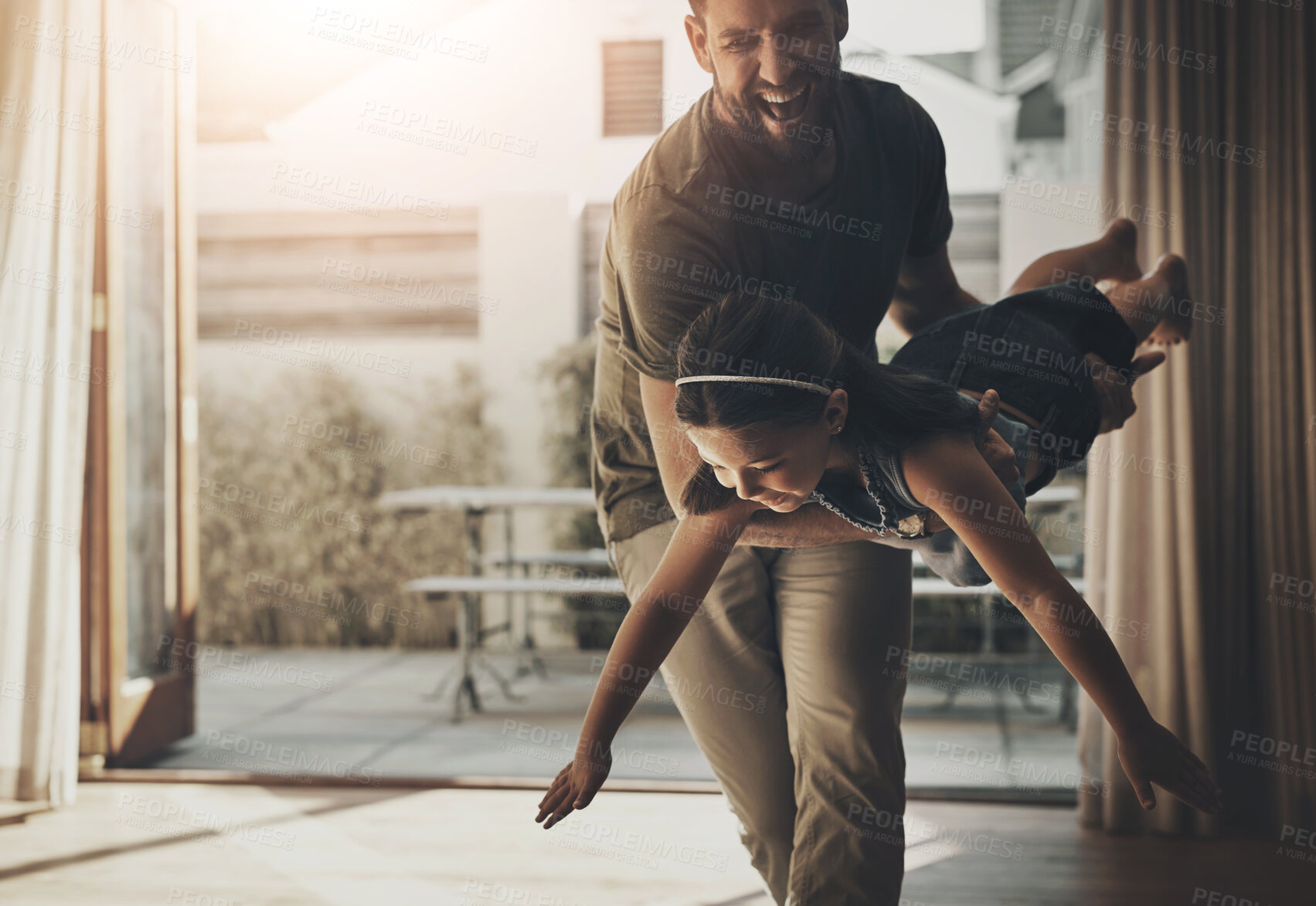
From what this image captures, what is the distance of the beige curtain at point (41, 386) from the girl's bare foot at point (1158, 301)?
2.58 meters

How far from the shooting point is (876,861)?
1.25 metres

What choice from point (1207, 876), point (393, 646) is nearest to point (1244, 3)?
point (1207, 876)

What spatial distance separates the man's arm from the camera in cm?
147

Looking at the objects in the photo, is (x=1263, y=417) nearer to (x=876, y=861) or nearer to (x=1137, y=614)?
(x=1137, y=614)

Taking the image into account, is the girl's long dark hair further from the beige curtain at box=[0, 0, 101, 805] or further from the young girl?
the beige curtain at box=[0, 0, 101, 805]

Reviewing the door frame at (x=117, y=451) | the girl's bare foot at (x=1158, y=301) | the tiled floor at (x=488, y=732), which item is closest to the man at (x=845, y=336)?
the girl's bare foot at (x=1158, y=301)

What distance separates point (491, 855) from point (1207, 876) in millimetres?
1618

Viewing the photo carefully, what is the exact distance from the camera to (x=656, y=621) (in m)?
1.18

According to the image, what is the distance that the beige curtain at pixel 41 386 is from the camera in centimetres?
261

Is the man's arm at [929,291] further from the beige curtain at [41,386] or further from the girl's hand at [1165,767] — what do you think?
the beige curtain at [41,386]

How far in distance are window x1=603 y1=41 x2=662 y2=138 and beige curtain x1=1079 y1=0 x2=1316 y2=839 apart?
280 centimetres

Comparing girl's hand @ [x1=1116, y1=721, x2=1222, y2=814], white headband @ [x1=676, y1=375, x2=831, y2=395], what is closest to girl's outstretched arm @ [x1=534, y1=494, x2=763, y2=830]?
white headband @ [x1=676, y1=375, x2=831, y2=395]

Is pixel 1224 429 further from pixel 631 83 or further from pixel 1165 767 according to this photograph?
pixel 631 83

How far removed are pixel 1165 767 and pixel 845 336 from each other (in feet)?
2.02
